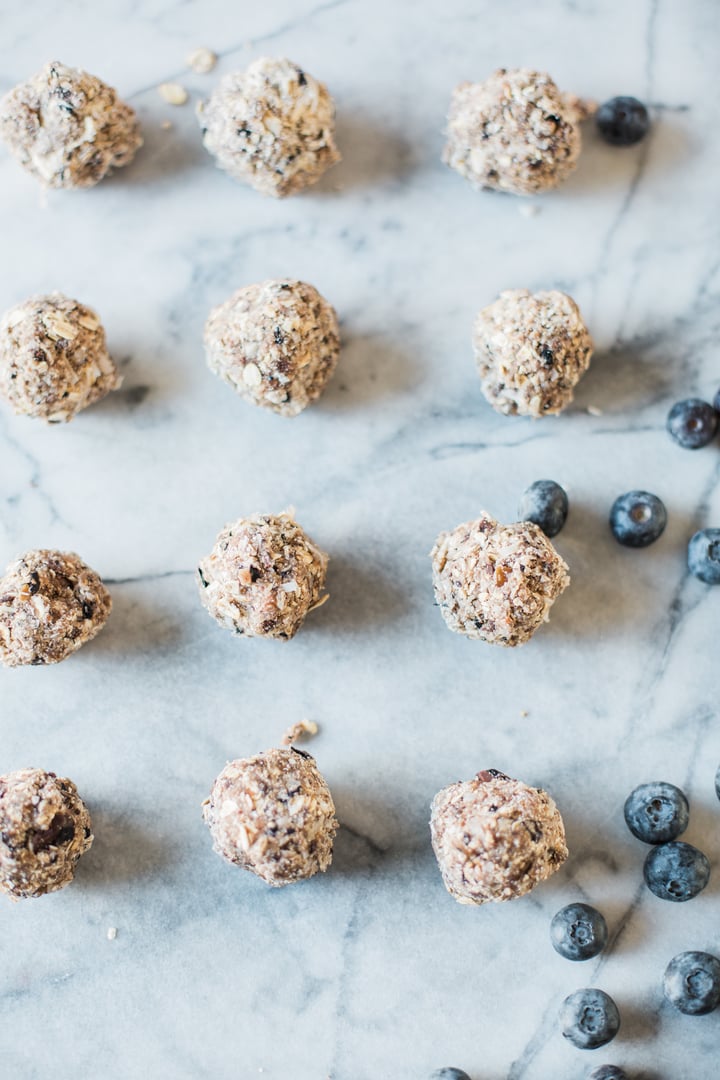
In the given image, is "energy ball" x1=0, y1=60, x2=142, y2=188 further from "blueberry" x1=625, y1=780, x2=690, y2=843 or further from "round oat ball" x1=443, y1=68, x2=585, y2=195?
"blueberry" x1=625, y1=780, x2=690, y2=843

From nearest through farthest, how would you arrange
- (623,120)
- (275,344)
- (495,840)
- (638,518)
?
(495,840) → (275,344) → (638,518) → (623,120)

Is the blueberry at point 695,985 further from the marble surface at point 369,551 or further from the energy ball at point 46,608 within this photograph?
the energy ball at point 46,608

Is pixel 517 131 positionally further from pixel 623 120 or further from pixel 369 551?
pixel 369 551

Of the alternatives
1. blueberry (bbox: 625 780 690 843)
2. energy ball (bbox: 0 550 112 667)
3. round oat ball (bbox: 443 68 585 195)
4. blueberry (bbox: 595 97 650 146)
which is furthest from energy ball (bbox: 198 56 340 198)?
blueberry (bbox: 625 780 690 843)

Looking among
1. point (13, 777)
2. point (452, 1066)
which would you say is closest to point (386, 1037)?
point (452, 1066)

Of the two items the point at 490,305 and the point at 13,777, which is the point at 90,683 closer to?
the point at 13,777

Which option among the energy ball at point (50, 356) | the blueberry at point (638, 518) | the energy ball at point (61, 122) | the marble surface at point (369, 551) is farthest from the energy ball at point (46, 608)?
the blueberry at point (638, 518)

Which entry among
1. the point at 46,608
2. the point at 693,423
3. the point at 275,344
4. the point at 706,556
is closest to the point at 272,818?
the point at 46,608
